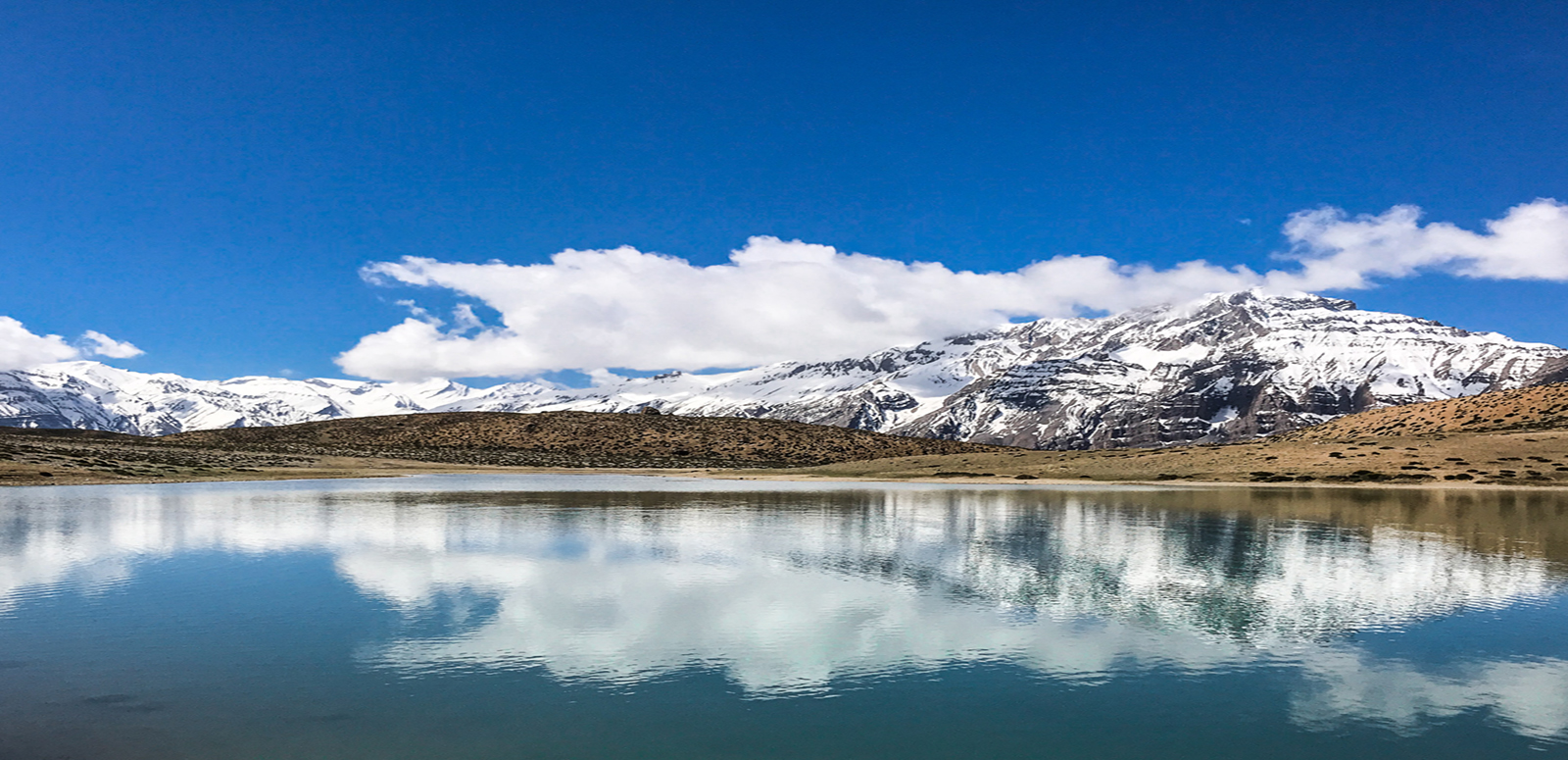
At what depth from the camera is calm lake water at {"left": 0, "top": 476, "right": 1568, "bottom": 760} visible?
12.0 metres

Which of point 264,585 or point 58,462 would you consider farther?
point 58,462

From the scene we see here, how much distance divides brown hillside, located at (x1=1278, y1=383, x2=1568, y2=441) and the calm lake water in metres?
77.3

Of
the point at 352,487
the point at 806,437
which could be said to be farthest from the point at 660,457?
the point at 352,487

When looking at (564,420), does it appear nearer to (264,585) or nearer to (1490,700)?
(264,585)

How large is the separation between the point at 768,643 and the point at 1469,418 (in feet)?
379

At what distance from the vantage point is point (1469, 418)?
103625 mm

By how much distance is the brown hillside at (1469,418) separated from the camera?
94750 mm

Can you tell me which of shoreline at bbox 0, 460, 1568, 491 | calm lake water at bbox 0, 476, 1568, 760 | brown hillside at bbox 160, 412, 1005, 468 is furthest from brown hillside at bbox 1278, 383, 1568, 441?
calm lake water at bbox 0, 476, 1568, 760

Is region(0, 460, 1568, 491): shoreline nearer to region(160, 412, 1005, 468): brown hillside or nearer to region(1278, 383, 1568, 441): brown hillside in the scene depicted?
region(160, 412, 1005, 468): brown hillside

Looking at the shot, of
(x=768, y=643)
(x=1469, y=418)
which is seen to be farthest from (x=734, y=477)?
(x=1469, y=418)

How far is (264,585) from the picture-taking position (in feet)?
72.0

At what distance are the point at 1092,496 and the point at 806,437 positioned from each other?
256ft

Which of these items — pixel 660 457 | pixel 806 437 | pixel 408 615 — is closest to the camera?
pixel 408 615

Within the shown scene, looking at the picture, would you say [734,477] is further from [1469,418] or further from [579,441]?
[1469,418]
